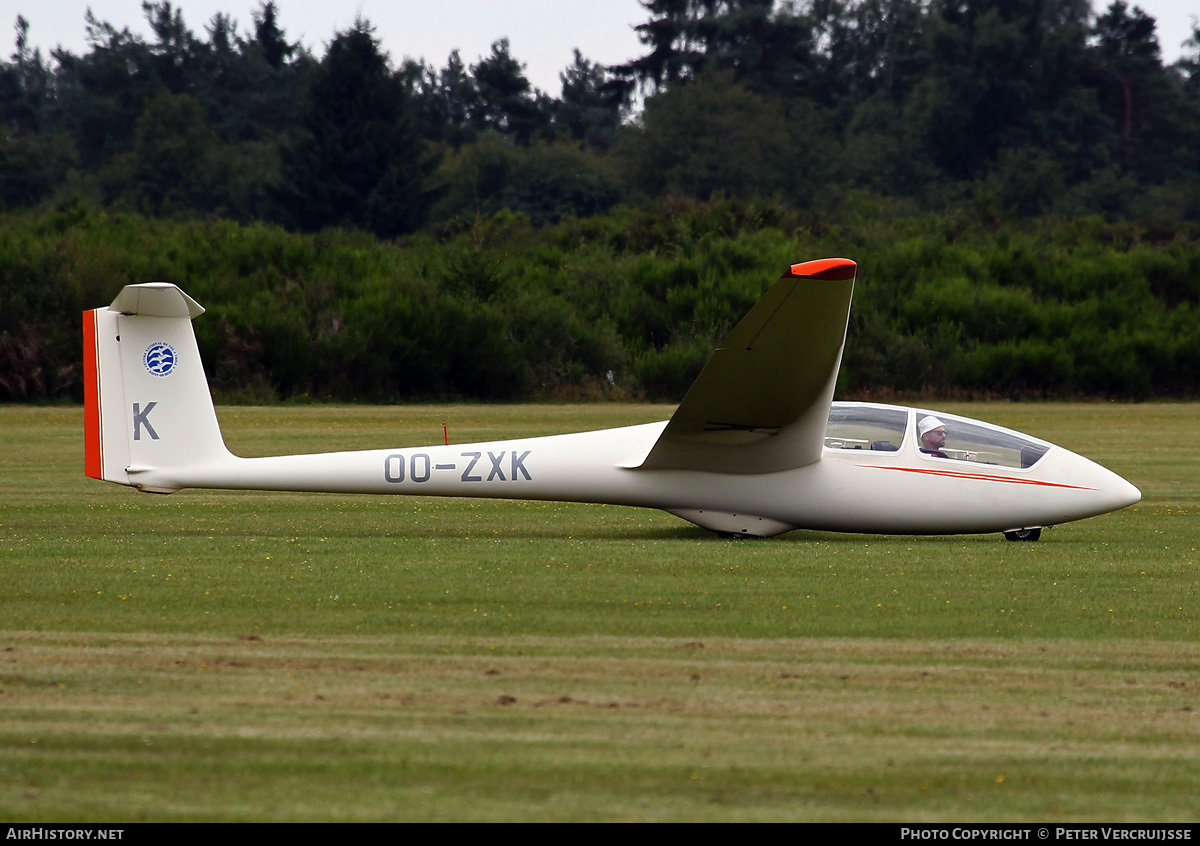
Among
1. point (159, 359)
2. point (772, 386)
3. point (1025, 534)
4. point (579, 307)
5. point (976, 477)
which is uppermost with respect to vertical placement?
point (579, 307)

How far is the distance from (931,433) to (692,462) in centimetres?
231

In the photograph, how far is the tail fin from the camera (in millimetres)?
12898

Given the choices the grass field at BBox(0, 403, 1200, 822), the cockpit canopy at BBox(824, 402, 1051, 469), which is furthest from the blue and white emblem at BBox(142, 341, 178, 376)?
the cockpit canopy at BBox(824, 402, 1051, 469)

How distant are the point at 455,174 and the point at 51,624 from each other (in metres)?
70.2

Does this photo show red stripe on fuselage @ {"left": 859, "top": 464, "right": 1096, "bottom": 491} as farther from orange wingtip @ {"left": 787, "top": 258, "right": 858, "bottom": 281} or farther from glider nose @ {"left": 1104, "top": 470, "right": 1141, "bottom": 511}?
orange wingtip @ {"left": 787, "top": 258, "right": 858, "bottom": 281}

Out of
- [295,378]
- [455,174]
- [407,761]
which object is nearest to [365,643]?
[407,761]

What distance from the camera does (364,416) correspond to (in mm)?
34031

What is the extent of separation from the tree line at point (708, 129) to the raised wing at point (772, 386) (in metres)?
58.4

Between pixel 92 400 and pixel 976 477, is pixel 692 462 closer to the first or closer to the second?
pixel 976 477

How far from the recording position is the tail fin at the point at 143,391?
12.9 meters

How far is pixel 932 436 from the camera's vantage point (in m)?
13.4

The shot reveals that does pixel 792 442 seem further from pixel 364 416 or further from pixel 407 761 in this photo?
pixel 364 416

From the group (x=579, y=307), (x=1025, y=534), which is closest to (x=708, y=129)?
(x=579, y=307)

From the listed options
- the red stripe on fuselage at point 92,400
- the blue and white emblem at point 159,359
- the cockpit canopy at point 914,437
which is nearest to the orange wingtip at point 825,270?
the cockpit canopy at point 914,437
